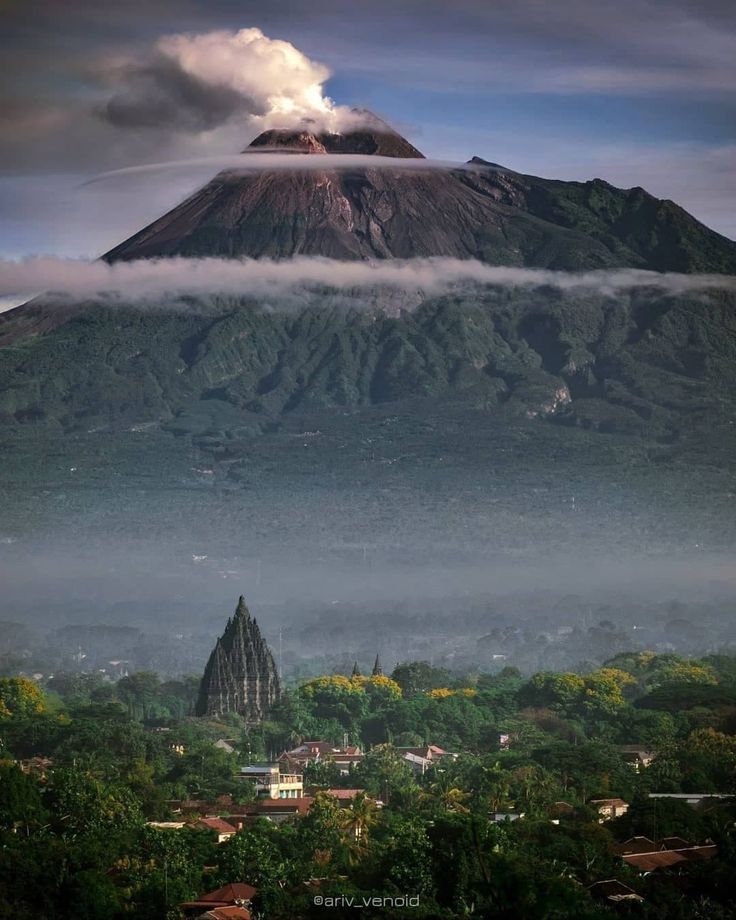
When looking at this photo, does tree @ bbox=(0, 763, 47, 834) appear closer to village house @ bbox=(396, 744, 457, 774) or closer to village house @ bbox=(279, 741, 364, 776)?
village house @ bbox=(279, 741, 364, 776)

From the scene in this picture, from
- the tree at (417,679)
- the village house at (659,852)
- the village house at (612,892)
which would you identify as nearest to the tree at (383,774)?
the village house at (659,852)

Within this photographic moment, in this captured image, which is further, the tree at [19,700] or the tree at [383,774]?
the tree at [19,700]

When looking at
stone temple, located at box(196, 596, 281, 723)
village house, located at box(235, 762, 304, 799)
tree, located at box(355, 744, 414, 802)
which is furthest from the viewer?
stone temple, located at box(196, 596, 281, 723)

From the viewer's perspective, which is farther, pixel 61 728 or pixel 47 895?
pixel 61 728

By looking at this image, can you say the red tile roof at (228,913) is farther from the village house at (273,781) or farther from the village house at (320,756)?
the village house at (320,756)

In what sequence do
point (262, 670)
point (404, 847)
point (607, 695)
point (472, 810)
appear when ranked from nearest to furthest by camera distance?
point (404, 847) < point (472, 810) < point (607, 695) < point (262, 670)

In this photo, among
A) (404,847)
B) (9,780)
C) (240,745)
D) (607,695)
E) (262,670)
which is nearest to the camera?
(404,847)

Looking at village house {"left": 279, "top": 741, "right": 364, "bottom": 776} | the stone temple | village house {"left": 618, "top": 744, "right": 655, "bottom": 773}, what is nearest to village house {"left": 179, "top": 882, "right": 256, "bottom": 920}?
village house {"left": 618, "top": 744, "right": 655, "bottom": 773}

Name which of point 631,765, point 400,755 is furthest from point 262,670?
point 631,765

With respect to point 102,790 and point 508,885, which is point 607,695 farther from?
point 508,885
